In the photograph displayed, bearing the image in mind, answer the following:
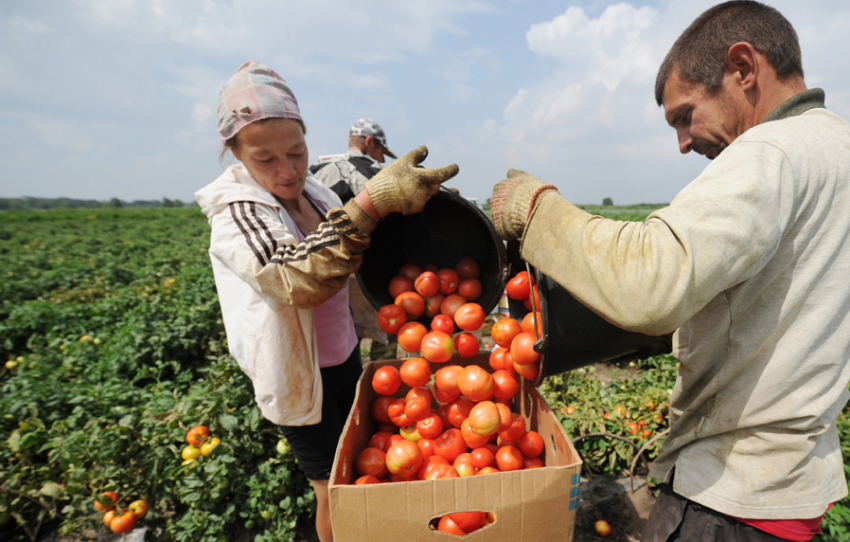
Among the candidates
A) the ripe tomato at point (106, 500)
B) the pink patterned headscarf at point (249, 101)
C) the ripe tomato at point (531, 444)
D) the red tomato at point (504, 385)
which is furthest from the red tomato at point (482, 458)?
the ripe tomato at point (106, 500)

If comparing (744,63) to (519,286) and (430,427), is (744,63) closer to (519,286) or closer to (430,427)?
(519,286)

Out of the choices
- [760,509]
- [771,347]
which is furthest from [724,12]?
[760,509]

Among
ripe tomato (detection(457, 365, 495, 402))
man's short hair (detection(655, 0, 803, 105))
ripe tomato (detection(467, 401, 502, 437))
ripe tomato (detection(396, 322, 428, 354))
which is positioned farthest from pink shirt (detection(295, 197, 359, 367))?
man's short hair (detection(655, 0, 803, 105))

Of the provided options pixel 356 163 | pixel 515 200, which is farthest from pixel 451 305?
pixel 356 163

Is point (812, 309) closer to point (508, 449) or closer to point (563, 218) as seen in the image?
point (563, 218)

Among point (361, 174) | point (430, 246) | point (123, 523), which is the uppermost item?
point (361, 174)

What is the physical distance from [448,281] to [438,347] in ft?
1.22

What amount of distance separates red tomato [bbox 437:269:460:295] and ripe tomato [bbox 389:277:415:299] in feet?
0.53

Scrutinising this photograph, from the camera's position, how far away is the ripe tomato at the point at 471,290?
2.02 metres

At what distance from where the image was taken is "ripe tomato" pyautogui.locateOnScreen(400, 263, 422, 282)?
213 centimetres

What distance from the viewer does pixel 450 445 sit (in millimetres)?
1833

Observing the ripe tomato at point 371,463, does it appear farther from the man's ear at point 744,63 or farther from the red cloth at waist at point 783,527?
the man's ear at point 744,63

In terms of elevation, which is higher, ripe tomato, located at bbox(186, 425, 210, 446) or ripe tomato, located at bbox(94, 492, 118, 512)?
ripe tomato, located at bbox(186, 425, 210, 446)

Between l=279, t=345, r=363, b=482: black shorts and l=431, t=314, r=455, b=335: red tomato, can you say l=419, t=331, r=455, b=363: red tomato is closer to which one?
l=431, t=314, r=455, b=335: red tomato
